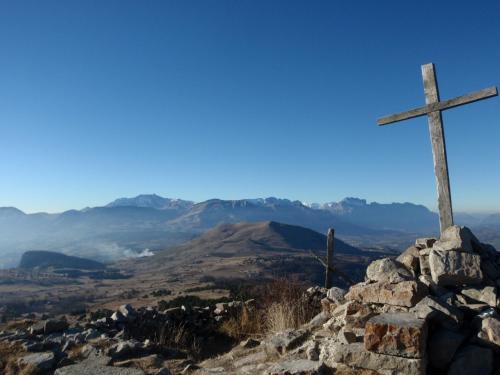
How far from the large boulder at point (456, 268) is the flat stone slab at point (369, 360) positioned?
2.32 m

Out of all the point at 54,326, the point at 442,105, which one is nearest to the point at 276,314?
the point at 442,105

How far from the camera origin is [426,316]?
6.08m

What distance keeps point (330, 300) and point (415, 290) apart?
139 inches

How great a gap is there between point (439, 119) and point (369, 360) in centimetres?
591

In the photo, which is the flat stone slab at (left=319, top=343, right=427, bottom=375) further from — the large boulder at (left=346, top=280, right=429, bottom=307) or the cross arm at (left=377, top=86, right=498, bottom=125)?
the cross arm at (left=377, top=86, right=498, bottom=125)

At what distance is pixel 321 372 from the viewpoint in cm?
609

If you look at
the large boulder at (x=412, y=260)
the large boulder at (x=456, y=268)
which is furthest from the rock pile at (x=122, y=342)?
the large boulder at (x=456, y=268)

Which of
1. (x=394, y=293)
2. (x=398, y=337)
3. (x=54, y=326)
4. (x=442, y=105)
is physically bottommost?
(x=54, y=326)

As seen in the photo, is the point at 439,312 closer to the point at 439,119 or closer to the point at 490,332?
the point at 490,332

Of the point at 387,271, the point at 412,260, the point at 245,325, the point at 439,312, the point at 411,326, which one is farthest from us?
the point at 245,325

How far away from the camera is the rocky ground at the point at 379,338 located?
232 inches

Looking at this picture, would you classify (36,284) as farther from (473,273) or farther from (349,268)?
(473,273)

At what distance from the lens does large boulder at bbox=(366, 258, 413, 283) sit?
770 cm

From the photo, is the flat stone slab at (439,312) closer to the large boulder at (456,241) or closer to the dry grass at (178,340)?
the large boulder at (456,241)
